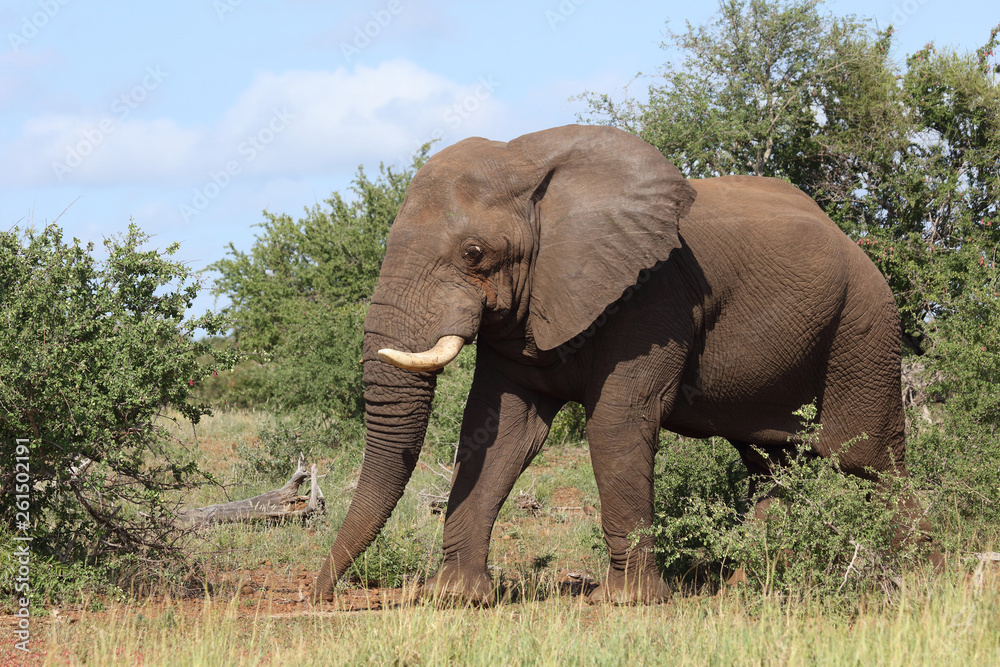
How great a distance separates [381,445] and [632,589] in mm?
1884

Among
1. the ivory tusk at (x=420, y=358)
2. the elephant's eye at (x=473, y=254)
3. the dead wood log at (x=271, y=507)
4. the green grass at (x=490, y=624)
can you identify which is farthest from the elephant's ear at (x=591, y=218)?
the dead wood log at (x=271, y=507)

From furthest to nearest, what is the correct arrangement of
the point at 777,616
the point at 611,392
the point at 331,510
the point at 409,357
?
the point at 331,510 → the point at 611,392 → the point at 409,357 → the point at 777,616

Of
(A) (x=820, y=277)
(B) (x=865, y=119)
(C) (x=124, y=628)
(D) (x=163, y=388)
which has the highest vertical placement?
(B) (x=865, y=119)

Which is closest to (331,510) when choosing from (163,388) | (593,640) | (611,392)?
(163,388)

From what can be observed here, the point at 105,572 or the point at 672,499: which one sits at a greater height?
the point at 672,499

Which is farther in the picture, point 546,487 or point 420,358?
point 546,487

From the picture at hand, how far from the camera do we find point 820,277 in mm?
7152

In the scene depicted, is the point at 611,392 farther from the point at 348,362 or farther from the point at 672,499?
the point at 348,362

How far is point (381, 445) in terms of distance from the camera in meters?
6.43

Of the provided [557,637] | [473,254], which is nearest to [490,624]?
[557,637]

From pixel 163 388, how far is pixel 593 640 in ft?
11.3

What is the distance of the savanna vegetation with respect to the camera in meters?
5.29

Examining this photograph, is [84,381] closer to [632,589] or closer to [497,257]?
[497,257]

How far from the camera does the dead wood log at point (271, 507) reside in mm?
9016
